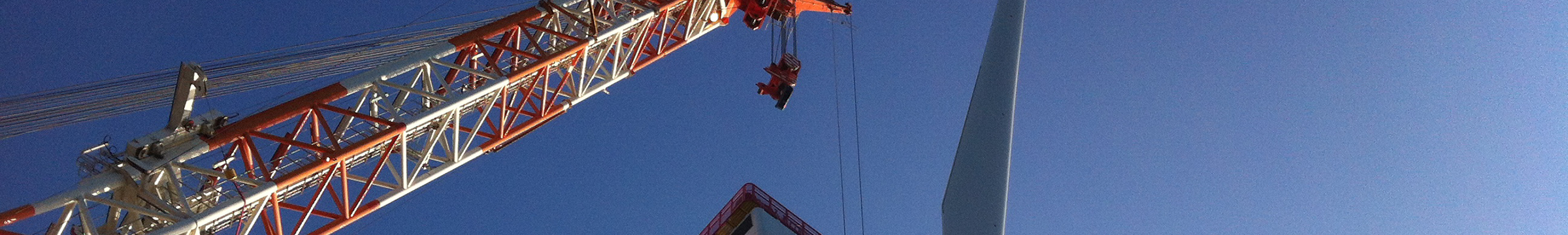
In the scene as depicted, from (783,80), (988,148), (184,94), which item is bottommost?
(988,148)

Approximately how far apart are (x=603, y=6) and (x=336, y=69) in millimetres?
6780

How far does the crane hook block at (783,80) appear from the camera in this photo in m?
38.2

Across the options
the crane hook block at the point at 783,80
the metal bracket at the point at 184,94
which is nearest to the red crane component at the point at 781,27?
the crane hook block at the point at 783,80

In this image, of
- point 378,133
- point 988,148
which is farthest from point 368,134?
point 988,148

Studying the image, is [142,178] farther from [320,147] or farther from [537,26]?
[537,26]

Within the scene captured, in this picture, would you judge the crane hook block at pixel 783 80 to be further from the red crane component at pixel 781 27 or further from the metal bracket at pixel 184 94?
the metal bracket at pixel 184 94

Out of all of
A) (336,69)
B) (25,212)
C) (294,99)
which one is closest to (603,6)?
(336,69)

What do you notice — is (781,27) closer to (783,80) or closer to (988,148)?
(783,80)

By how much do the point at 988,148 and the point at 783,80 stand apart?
21372 millimetres

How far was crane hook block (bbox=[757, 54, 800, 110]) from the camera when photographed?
3816cm

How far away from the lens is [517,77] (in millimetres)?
29703

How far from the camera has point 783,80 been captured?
38.1 metres

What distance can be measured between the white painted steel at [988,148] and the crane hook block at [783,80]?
18.6 meters

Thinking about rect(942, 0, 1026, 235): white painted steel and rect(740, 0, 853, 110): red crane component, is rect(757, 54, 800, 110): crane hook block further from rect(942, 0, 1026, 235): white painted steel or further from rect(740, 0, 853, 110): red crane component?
rect(942, 0, 1026, 235): white painted steel
